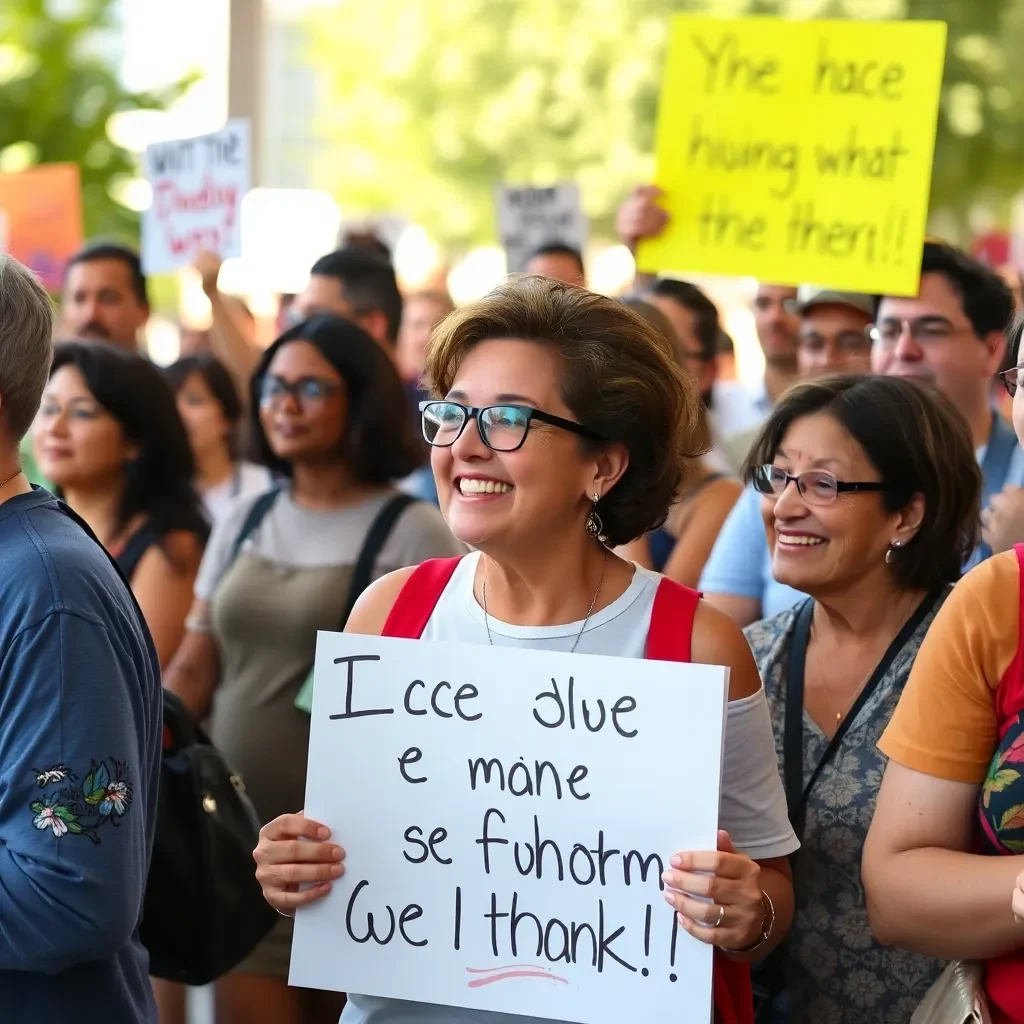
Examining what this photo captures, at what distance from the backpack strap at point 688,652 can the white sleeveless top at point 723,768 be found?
0.02 metres

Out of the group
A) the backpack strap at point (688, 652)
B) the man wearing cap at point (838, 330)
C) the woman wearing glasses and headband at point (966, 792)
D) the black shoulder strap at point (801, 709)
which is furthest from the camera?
the man wearing cap at point (838, 330)

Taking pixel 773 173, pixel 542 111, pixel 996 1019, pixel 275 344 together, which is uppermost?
pixel 542 111

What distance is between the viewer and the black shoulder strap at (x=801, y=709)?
2.72 meters

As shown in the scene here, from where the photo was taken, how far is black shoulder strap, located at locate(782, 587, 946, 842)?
2717 millimetres

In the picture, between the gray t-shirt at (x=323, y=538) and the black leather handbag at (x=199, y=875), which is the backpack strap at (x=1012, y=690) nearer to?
the black leather handbag at (x=199, y=875)

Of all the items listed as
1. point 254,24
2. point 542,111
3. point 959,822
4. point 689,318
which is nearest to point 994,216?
point 542,111

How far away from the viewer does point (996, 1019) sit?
6.65 feet

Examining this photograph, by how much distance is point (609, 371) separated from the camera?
2301 millimetres

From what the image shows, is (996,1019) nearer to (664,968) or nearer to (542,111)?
(664,968)

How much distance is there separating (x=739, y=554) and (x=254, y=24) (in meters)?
8.18

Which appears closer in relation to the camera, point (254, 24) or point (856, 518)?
point (856, 518)

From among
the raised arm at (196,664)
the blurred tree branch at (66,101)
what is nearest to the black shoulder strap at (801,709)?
the raised arm at (196,664)

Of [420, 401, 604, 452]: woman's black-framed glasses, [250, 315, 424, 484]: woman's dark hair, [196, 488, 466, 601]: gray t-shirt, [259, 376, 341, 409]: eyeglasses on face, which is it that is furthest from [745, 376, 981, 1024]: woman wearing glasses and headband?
[259, 376, 341, 409]: eyeglasses on face

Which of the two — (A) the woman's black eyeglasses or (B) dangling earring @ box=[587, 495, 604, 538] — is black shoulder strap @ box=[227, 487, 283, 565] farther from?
(A) the woman's black eyeglasses
